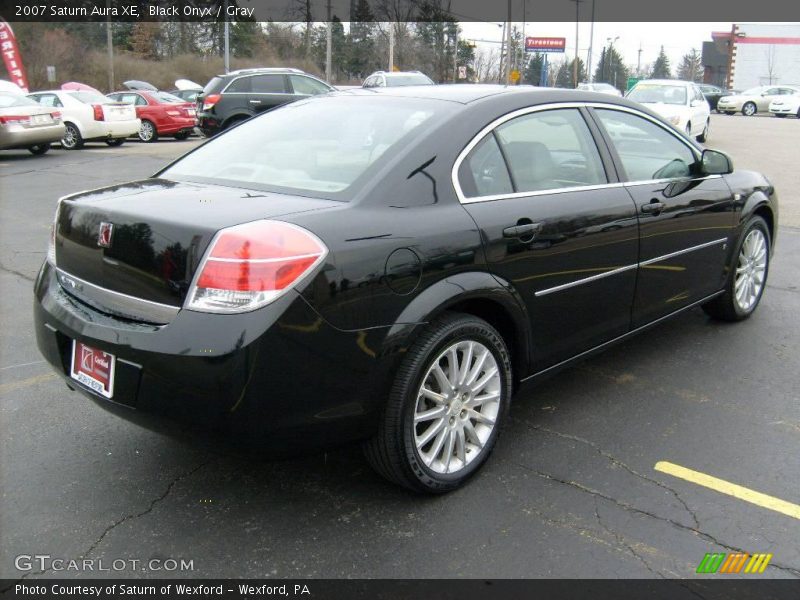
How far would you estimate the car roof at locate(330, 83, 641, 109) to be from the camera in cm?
355

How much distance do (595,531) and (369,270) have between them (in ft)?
4.23

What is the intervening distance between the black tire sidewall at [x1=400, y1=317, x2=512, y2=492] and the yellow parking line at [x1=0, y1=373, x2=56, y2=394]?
7.90 feet

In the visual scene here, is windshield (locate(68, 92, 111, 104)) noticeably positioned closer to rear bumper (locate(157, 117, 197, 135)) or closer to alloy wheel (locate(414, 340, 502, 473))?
rear bumper (locate(157, 117, 197, 135))

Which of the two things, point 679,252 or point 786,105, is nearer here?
point 679,252

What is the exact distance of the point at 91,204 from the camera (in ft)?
9.75

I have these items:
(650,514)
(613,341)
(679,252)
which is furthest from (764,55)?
(650,514)

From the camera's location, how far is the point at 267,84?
667 inches

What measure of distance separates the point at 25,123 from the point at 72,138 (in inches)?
96.7

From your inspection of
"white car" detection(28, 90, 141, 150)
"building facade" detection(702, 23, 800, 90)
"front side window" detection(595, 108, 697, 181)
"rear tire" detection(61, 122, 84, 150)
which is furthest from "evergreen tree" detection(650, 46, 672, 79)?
"front side window" detection(595, 108, 697, 181)

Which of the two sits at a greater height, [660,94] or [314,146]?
[660,94]

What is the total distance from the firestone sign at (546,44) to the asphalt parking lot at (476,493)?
79.0 metres

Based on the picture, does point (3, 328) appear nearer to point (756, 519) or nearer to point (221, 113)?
point (756, 519)

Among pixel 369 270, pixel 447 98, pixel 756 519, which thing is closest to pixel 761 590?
pixel 756 519

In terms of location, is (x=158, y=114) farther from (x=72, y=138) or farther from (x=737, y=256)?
(x=737, y=256)
